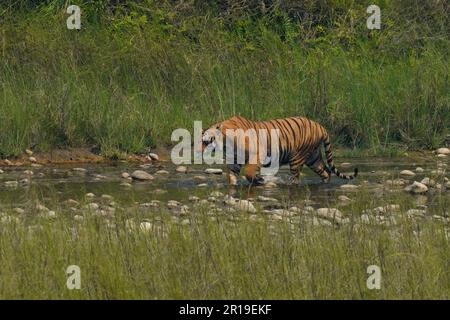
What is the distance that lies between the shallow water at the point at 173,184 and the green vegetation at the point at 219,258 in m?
2.84

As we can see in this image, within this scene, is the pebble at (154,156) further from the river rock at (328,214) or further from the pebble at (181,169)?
the river rock at (328,214)

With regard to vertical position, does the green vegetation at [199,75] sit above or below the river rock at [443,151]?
above

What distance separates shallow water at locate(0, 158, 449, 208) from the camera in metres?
11.5

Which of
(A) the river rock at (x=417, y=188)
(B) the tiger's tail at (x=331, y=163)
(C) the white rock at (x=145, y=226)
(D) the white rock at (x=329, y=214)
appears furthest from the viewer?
(B) the tiger's tail at (x=331, y=163)

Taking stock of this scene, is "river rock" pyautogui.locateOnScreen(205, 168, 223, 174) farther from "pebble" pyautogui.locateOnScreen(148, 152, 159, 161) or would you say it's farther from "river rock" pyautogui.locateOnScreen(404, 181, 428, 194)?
"river rock" pyautogui.locateOnScreen(404, 181, 428, 194)

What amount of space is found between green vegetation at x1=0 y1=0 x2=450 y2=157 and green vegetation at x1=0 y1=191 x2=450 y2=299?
5932mm

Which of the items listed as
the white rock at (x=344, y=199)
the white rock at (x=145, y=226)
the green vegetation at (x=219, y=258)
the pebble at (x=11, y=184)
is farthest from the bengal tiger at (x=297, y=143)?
the green vegetation at (x=219, y=258)

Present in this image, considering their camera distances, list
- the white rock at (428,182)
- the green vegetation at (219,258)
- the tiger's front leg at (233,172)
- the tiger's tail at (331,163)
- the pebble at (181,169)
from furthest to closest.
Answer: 1. the pebble at (181,169)
2. the tiger's tail at (331,163)
3. the tiger's front leg at (233,172)
4. the white rock at (428,182)
5. the green vegetation at (219,258)

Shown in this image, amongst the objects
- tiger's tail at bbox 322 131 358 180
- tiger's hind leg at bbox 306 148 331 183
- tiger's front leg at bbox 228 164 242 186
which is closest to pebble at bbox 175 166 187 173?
tiger's front leg at bbox 228 164 242 186

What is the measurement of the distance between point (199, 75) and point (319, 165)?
266 centimetres

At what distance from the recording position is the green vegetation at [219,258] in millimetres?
6938

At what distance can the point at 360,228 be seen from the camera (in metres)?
7.91
